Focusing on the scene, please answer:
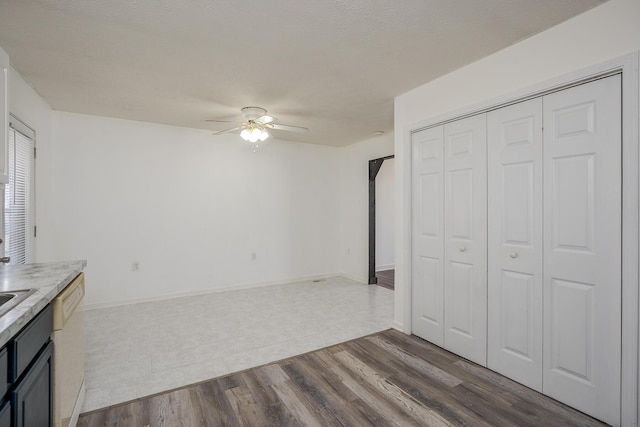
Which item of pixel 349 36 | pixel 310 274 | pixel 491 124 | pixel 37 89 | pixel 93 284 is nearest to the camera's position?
pixel 349 36

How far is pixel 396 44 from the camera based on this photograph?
2.22m

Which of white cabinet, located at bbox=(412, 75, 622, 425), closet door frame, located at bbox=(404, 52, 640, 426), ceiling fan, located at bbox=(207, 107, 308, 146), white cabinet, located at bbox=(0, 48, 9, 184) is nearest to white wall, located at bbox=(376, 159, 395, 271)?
ceiling fan, located at bbox=(207, 107, 308, 146)

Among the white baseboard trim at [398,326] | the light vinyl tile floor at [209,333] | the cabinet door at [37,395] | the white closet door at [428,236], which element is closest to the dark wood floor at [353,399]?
the light vinyl tile floor at [209,333]

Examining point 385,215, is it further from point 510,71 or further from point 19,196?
point 19,196

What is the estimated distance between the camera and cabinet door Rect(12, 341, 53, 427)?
3.53 ft

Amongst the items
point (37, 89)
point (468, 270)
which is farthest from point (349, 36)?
point (37, 89)

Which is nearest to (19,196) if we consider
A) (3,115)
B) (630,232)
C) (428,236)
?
(3,115)

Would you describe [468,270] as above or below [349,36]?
below

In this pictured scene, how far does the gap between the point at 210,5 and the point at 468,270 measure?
2.74 meters

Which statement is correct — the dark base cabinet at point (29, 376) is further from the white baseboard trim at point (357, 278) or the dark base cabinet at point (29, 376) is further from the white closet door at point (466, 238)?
the white baseboard trim at point (357, 278)

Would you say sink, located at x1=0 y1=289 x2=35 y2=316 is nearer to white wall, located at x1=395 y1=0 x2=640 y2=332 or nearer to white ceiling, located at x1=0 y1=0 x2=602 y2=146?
white ceiling, located at x1=0 y1=0 x2=602 y2=146

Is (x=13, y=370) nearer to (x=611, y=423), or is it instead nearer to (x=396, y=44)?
(x=396, y=44)

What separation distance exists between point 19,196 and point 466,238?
169 inches

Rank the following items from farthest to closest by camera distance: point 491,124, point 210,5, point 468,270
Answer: point 468,270
point 491,124
point 210,5
